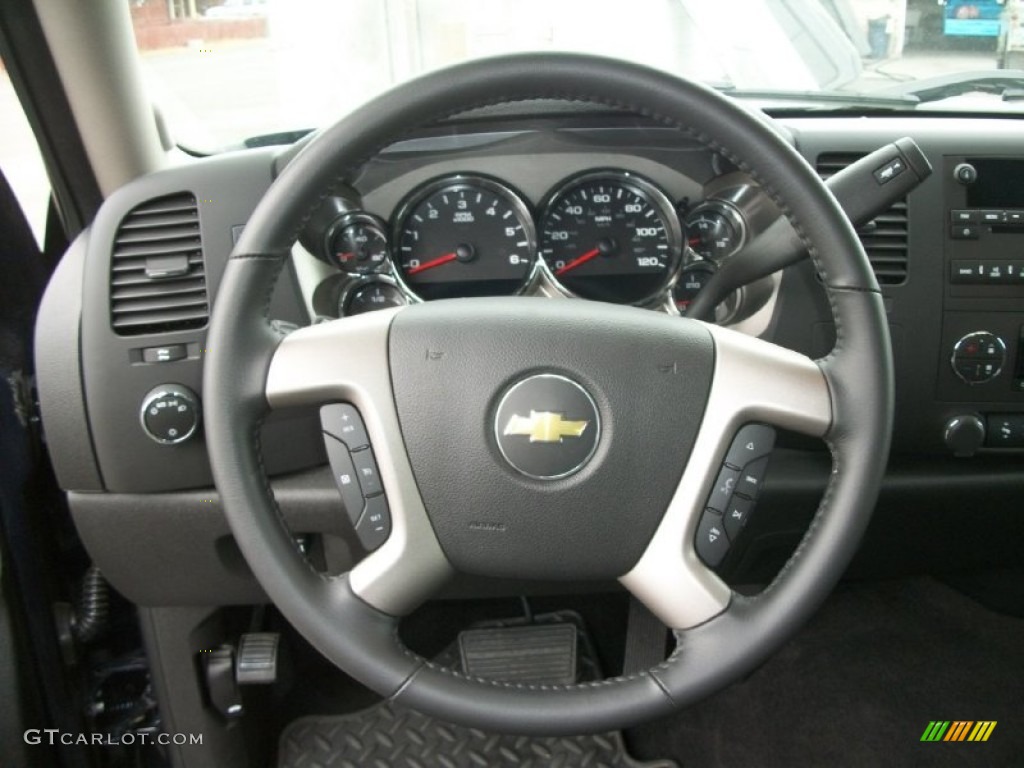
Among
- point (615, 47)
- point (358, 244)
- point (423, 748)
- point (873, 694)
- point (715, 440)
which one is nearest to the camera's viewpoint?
point (715, 440)

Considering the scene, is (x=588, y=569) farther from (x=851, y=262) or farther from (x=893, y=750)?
(x=893, y=750)

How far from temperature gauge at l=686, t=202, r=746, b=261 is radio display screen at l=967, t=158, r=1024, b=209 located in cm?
35

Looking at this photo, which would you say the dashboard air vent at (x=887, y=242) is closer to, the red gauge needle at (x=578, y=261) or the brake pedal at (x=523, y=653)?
the red gauge needle at (x=578, y=261)

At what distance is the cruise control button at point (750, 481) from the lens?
1.01 m

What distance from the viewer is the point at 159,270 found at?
4.33ft

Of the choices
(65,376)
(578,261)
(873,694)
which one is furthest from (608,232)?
(873,694)

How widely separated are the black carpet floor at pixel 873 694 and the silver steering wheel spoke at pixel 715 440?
3.08 feet

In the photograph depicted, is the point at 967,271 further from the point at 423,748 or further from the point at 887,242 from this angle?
the point at 423,748

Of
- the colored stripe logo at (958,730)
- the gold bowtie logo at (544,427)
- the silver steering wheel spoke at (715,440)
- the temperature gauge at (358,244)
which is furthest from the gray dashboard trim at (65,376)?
the colored stripe logo at (958,730)

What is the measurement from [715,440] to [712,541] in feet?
0.35

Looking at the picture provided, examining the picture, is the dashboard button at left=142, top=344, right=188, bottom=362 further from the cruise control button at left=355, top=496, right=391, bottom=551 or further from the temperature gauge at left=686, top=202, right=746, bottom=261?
the temperature gauge at left=686, top=202, right=746, bottom=261

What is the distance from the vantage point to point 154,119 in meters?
1.50

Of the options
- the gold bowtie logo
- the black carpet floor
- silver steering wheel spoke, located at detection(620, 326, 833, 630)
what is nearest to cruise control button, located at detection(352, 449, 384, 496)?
the gold bowtie logo

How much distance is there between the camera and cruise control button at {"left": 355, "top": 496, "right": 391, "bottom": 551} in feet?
3.36
